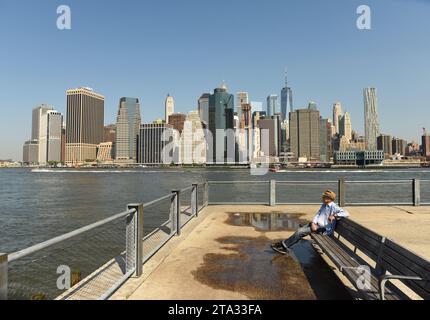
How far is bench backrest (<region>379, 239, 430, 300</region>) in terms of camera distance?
146 inches

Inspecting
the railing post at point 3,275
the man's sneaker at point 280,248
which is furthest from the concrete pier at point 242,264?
the railing post at point 3,275

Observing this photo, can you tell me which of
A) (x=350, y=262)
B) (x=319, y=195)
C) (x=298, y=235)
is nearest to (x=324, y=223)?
(x=298, y=235)

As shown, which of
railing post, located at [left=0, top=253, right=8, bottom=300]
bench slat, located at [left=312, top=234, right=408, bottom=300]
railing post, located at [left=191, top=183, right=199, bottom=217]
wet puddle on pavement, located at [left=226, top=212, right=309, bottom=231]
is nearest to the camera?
railing post, located at [left=0, top=253, right=8, bottom=300]

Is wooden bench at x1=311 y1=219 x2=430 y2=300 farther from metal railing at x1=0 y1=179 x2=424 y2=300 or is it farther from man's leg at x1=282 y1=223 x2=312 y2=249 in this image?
metal railing at x1=0 y1=179 x2=424 y2=300

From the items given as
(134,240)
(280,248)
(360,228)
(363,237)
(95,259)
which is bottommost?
(95,259)

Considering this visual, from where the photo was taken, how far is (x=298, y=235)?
7.11 m

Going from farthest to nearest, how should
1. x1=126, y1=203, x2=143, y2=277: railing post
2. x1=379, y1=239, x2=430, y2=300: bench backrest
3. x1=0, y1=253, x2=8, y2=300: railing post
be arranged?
x1=126, y1=203, x2=143, y2=277: railing post < x1=379, y1=239, x2=430, y2=300: bench backrest < x1=0, y1=253, x2=8, y2=300: railing post

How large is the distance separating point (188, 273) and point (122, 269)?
113 cm

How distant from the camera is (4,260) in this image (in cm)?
302

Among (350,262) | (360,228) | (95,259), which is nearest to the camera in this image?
(350,262)

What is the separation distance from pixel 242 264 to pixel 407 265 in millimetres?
3070

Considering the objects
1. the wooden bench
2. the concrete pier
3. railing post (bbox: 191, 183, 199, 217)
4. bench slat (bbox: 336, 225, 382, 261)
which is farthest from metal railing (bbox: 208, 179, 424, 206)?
the wooden bench

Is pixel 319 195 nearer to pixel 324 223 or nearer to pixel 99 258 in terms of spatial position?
pixel 99 258
